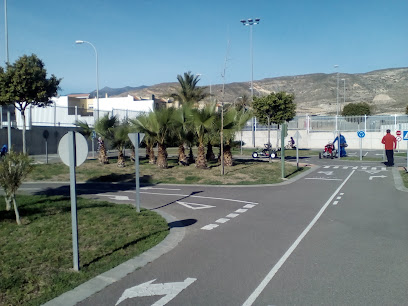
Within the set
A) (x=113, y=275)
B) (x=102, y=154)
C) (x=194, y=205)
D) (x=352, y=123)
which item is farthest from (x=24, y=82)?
(x=352, y=123)

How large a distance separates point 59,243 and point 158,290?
3163mm

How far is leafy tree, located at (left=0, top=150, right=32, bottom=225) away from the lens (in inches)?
384

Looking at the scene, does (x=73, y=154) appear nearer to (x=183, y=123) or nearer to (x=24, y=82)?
(x=183, y=123)

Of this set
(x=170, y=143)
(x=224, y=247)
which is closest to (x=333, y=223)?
(x=224, y=247)

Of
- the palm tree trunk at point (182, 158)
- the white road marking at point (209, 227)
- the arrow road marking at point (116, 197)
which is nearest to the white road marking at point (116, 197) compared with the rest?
the arrow road marking at point (116, 197)

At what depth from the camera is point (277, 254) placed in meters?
7.71

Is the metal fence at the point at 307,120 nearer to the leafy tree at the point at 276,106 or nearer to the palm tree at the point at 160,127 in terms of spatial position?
the leafy tree at the point at 276,106

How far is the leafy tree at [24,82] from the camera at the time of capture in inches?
951

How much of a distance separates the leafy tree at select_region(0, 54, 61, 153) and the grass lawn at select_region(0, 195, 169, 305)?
13.8 meters

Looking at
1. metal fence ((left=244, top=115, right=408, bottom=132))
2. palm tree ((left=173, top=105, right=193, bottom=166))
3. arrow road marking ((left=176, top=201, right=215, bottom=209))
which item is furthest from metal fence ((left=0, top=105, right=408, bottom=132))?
arrow road marking ((left=176, top=201, right=215, bottom=209))

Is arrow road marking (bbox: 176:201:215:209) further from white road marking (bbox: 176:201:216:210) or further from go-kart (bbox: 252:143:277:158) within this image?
go-kart (bbox: 252:143:277:158)

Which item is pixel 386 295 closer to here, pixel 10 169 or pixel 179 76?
pixel 10 169

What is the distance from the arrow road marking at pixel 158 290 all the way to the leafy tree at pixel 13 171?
5032mm

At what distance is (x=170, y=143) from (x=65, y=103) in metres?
50.1
